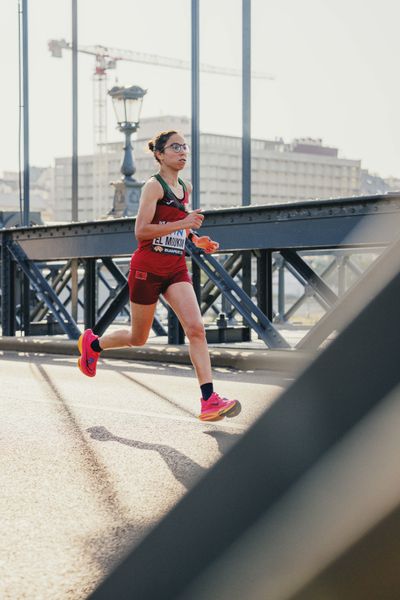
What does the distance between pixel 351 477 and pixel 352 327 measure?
0.46 ft

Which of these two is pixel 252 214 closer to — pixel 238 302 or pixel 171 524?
pixel 238 302

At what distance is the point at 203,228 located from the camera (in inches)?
441

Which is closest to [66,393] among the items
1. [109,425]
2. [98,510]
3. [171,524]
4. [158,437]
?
[109,425]

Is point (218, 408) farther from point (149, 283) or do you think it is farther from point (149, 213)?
point (149, 213)

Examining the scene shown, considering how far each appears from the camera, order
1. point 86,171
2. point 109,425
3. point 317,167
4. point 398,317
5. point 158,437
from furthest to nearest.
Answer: point 86,171 < point 317,167 < point 109,425 < point 158,437 < point 398,317

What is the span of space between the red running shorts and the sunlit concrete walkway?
2.50ft

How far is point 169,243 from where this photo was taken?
20.5ft

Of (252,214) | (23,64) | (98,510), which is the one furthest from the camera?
(23,64)

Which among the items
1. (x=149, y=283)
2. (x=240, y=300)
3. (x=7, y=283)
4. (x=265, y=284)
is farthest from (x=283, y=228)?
(x=7, y=283)

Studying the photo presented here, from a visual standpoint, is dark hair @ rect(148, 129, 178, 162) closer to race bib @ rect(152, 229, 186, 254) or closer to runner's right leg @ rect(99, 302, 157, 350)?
race bib @ rect(152, 229, 186, 254)

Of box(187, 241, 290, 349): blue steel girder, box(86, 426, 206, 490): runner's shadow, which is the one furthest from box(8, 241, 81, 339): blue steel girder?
box(86, 426, 206, 490): runner's shadow

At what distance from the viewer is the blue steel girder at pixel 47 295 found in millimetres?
13391

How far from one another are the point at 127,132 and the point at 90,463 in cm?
1021

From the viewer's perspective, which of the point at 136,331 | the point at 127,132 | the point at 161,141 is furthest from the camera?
the point at 127,132
